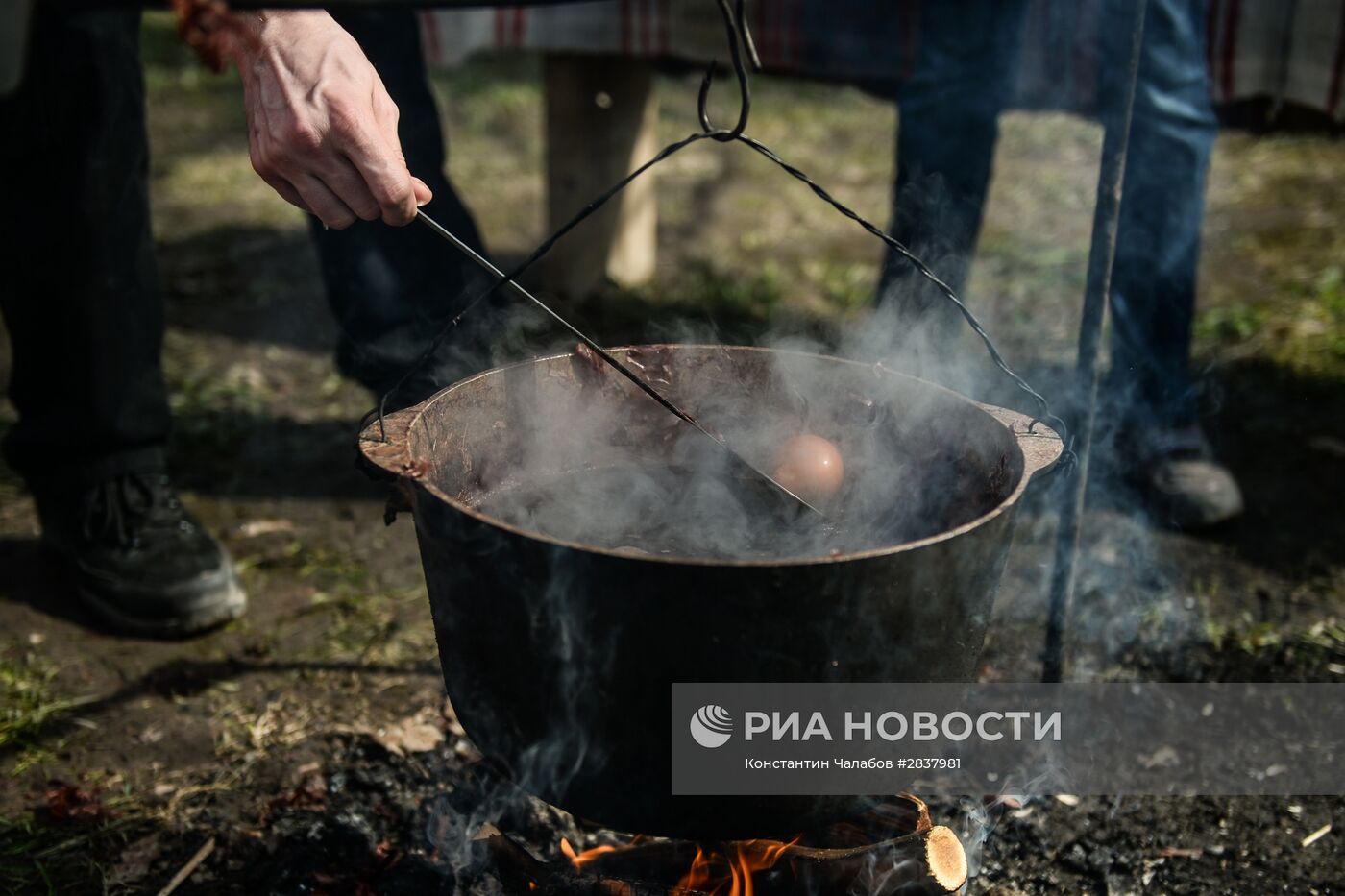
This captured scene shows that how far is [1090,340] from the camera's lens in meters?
2.75

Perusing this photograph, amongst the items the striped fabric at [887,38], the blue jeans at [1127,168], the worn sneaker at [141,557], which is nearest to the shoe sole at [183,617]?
the worn sneaker at [141,557]

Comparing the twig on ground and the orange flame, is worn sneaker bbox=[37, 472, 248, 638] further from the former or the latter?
the orange flame

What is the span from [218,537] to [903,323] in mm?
2202

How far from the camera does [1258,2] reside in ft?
12.6

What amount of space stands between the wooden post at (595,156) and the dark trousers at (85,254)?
1.39 meters

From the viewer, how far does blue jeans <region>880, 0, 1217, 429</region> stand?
3.45 meters

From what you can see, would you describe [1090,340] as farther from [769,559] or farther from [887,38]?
[887,38]

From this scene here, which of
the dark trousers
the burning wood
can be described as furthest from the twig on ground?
the dark trousers

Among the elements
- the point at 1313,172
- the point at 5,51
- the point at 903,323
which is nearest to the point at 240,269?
the point at 903,323

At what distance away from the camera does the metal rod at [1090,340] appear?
2.66 m

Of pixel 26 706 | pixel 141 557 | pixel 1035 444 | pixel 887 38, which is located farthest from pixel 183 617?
pixel 887 38

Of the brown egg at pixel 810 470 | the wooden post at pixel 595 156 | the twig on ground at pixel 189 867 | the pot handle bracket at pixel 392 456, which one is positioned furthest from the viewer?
the wooden post at pixel 595 156

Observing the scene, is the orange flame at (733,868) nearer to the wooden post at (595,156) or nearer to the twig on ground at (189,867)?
the twig on ground at (189,867)

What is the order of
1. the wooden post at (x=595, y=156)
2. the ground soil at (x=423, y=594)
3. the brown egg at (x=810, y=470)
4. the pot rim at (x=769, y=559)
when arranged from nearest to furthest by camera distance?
1. the pot rim at (x=769, y=559)
2. the brown egg at (x=810, y=470)
3. the ground soil at (x=423, y=594)
4. the wooden post at (x=595, y=156)
